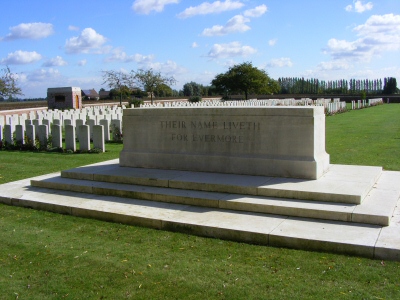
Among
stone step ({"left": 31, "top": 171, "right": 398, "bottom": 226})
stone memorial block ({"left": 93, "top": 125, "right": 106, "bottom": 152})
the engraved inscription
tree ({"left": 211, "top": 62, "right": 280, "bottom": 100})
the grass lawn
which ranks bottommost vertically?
the grass lawn

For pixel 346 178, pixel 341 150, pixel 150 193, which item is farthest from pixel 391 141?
pixel 150 193

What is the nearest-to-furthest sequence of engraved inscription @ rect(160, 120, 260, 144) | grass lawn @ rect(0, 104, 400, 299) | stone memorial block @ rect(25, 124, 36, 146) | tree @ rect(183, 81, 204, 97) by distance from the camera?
grass lawn @ rect(0, 104, 400, 299), engraved inscription @ rect(160, 120, 260, 144), stone memorial block @ rect(25, 124, 36, 146), tree @ rect(183, 81, 204, 97)

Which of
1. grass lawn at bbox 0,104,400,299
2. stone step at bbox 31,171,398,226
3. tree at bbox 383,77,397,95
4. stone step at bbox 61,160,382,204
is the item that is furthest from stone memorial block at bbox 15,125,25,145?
tree at bbox 383,77,397,95

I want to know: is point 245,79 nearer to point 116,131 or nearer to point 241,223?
point 116,131

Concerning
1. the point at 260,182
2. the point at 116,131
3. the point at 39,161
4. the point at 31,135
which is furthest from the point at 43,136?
the point at 260,182

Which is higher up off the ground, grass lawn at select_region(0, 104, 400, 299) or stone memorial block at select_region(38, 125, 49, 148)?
stone memorial block at select_region(38, 125, 49, 148)

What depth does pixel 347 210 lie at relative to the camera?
5527mm

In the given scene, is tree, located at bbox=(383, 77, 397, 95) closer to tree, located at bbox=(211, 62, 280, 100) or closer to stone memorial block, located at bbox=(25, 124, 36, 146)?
tree, located at bbox=(211, 62, 280, 100)

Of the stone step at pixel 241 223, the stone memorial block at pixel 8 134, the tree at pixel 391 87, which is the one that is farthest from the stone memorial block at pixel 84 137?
the tree at pixel 391 87

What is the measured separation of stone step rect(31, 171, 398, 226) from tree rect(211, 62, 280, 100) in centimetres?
4302

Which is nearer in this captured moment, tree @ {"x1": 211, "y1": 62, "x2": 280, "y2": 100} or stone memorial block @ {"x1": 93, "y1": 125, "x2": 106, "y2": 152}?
stone memorial block @ {"x1": 93, "y1": 125, "x2": 106, "y2": 152}

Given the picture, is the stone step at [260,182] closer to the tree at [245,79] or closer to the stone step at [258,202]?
the stone step at [258,202]

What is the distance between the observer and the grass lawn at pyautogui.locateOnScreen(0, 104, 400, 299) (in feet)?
13.1

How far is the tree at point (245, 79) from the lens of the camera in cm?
4912
